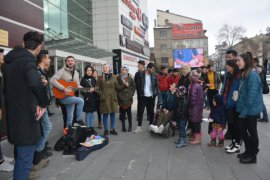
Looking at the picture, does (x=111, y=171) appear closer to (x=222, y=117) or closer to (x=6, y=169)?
(x=6, y=169)

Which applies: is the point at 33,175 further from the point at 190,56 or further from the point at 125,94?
the point at 190,56

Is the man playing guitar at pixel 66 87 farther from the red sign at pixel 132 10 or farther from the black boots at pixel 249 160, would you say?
the red sign at pixel 132 10

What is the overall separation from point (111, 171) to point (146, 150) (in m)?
1.30

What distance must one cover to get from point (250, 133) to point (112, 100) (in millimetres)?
3360

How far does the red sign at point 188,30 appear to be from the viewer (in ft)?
252

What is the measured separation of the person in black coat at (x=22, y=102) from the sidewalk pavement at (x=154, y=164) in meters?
1.00

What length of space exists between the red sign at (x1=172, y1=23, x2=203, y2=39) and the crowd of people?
69.7 metres

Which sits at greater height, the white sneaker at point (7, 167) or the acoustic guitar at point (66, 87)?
the acoustic guitar at point (66, 87)

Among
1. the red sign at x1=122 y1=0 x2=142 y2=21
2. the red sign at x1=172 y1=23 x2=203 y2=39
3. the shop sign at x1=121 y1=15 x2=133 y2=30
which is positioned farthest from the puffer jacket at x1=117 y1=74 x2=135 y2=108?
the red sign at x1=172 y1=23 x2=203 y2=39

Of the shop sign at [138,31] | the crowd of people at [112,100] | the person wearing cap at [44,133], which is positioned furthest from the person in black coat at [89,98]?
the shop sign at [138,31]

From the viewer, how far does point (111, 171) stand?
14.5ft

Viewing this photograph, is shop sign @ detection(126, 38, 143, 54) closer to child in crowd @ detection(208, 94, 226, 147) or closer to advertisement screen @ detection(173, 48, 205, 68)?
advertisement screen @ detection(173, 48, 205, 68)

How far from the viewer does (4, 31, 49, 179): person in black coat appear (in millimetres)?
3246

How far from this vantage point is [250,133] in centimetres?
464
